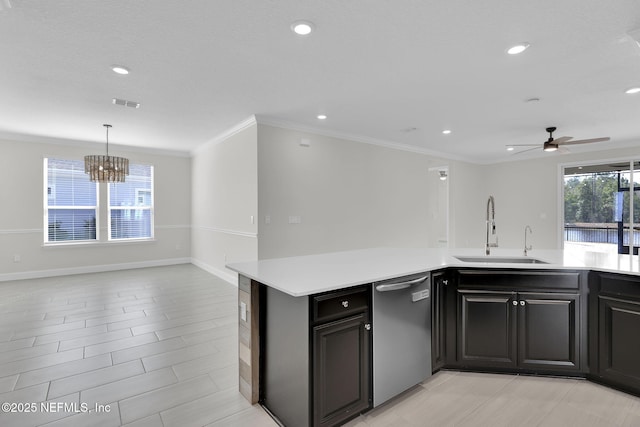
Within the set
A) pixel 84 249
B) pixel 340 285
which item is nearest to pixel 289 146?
pixel 340 285

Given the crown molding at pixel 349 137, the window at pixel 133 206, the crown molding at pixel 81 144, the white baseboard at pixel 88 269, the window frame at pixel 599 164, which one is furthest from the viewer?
the window at pixel 133 206

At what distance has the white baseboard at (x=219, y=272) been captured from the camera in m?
5.37

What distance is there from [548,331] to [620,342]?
431mm

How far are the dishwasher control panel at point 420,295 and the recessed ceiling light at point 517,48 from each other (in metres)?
2.13

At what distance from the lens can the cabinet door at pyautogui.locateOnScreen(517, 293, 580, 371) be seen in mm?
Answer: 2361

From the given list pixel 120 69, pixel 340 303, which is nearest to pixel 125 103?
pixel 120 69

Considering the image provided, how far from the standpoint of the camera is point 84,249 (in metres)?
6.32

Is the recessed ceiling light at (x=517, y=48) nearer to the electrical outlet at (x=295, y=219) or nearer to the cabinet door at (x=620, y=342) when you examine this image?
the cabinet door at (x=620, y=342)

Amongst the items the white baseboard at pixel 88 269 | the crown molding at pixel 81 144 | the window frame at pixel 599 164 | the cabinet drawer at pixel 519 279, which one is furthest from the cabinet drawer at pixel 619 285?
the crown molding at pixel 81 144

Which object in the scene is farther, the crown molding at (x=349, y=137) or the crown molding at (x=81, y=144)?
the crown molding at (x=81, y=144)

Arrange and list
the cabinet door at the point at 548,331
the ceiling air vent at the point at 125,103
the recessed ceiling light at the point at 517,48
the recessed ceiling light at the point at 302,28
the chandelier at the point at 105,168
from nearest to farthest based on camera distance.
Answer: the recessed ceiling light at the point at 302,28 < the cabinet door at the point at 548,331 < the recessed ceiling light at the point at 517,48 < the ceiling air vent at the point at 125,103 < the chandelier at the point at 105,168

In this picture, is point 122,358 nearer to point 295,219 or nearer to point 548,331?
point 295,219

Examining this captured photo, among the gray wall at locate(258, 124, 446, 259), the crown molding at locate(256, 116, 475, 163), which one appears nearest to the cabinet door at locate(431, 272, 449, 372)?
the gray wall at locate(258, 124, 446, 259)

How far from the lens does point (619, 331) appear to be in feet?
7.28
